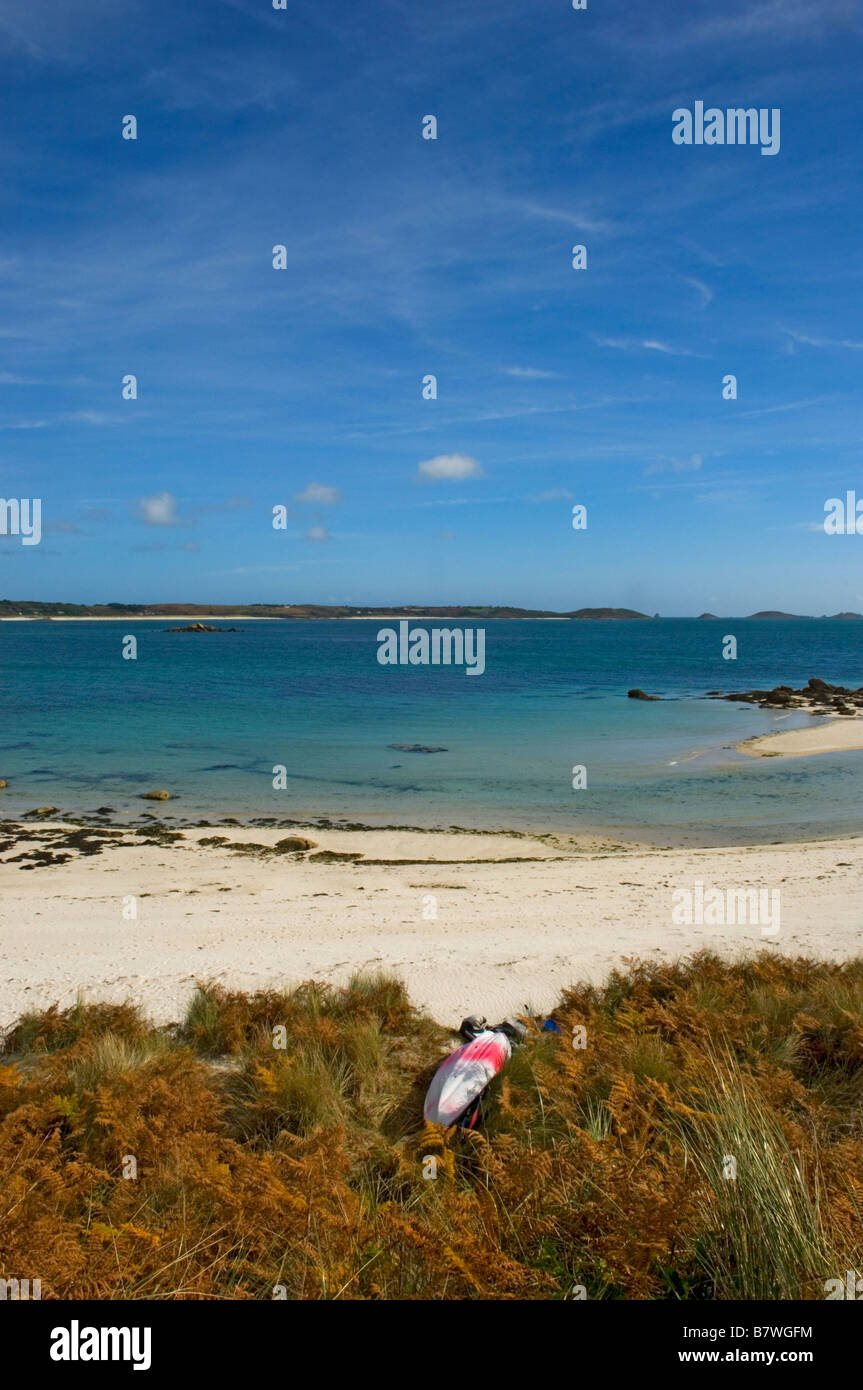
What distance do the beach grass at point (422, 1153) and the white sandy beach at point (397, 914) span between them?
1.34m

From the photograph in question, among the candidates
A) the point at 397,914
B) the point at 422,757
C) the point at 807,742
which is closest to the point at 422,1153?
the point at 397,914

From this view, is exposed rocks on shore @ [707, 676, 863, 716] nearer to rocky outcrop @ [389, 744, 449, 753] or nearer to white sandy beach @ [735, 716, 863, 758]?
white sandy beach @ [735, 716, 863, 758]

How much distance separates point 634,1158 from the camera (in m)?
4.43

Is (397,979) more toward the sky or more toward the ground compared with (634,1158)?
more toward the ground

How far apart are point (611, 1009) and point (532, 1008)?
858mm

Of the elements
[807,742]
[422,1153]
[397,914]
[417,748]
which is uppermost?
[422,1153]

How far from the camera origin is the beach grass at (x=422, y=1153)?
142 inches

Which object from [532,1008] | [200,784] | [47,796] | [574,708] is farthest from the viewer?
[574,708]

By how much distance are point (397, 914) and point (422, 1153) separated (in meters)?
7.46

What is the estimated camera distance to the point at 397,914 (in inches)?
502

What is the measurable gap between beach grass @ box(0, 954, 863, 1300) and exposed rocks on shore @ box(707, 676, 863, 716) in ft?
150

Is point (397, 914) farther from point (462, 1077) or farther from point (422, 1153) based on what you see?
point (422, 1153)
